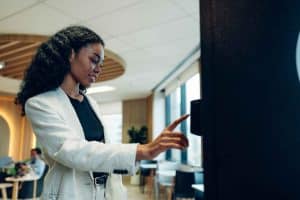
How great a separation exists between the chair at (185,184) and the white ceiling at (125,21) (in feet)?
6.23

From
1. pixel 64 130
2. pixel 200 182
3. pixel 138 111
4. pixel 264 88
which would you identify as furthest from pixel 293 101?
pixel 138 111

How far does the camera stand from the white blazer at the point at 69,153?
0.89 meters

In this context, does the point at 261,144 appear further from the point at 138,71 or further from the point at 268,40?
the point at 138,71

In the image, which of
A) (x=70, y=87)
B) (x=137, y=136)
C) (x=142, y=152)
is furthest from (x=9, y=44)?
(x=137, y=136)

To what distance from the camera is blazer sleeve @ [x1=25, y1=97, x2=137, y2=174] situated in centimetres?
88

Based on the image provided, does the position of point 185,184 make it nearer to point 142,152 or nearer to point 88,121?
point 88,121

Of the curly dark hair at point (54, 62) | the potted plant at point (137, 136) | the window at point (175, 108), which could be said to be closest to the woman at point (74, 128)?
the curly dark hair at point (54, 62)

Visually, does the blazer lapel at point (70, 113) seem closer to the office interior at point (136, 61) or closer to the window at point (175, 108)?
the office interior at point (136, 61)

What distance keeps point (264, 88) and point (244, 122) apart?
2.8 inches

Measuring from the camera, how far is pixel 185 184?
410cm

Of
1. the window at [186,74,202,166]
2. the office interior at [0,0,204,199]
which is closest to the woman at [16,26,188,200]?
the office interior at [0,0,204,199]

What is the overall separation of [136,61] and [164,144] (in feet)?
14.3

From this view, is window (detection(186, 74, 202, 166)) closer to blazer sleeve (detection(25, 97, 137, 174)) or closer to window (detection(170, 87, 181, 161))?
window (detection(170, 87, 181, 161))

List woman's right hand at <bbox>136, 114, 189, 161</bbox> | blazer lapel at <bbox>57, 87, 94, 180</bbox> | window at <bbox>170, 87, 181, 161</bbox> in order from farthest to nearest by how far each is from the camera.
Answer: window at <bbox>170, 87, 181, 161</bbox> → blazer lapel at <bbox>57, 87, 94, 180</bbox> → woman's right hand at <bbox>136, 114, 189, 161</bbox>
